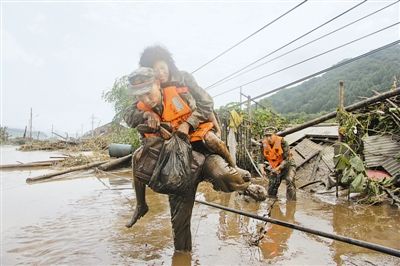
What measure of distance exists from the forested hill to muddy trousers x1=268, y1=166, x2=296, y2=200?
9.17 metres

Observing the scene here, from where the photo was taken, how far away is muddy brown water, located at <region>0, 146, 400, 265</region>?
395 cm

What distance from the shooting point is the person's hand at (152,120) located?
3242 mm

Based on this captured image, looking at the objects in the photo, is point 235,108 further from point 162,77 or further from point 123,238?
point 162,77

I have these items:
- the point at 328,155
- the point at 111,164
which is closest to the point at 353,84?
the point at 328,155

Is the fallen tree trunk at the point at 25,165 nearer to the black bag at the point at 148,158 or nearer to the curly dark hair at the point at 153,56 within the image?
the black bag at the point at 148,158

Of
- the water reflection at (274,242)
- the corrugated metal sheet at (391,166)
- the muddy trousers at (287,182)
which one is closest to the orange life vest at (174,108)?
the water reflection at (274,242)

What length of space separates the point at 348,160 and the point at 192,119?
17.2ft

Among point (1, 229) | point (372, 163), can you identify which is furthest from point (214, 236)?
point (372, 163)

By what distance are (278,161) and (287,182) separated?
58 cm

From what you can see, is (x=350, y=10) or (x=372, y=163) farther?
(x=372, y=163)

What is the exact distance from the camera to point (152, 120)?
3244 millimetres

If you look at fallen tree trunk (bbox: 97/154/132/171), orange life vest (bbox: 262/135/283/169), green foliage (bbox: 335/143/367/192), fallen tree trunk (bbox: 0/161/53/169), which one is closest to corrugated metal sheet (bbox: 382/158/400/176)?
green foliage (bbox: 335/143/367/192)

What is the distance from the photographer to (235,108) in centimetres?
1180

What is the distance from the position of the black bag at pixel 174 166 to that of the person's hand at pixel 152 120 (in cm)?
19
